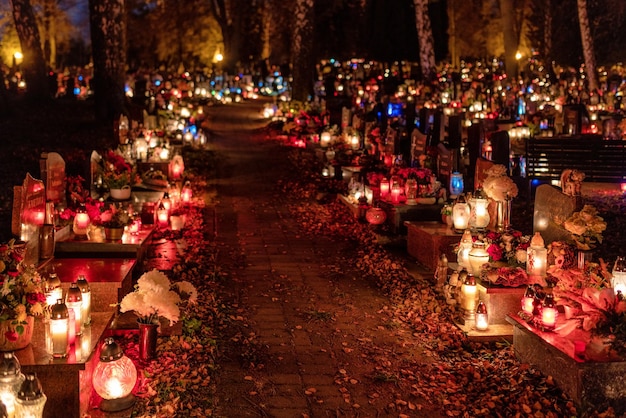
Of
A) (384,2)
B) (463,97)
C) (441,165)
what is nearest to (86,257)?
(441,165)

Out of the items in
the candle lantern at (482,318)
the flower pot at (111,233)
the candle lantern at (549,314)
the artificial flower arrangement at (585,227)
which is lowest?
the candle lantern at (482,318)

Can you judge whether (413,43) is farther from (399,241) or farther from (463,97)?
(399,241)

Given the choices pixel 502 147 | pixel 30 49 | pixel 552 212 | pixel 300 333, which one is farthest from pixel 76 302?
pixel 30 49

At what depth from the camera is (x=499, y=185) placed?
9750 millimetres

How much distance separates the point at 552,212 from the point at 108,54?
1771 cm

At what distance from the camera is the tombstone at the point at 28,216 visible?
28.1ft

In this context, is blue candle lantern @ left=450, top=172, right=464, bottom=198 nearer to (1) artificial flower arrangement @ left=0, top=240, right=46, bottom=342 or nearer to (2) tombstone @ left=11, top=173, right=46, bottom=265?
(2) tombstone @ left=11, top=173, right=46, bottom=265

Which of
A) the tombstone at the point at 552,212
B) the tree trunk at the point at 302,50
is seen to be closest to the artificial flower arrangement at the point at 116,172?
the tombstone at the point at 552,212

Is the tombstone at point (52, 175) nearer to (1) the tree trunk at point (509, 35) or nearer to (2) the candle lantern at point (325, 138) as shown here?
(2) the candle lantern at point (325, 138)

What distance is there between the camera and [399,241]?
12.4 meters

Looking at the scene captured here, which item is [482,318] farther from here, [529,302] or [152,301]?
[152,301]

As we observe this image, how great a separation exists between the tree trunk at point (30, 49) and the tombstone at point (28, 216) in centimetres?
2304

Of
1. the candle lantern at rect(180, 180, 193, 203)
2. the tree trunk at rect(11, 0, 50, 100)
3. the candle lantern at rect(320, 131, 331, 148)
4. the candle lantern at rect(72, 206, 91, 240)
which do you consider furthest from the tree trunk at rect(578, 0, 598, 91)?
the candle lantern at rect(72, 206, 91, 240)

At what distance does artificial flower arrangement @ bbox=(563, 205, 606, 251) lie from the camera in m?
8.06
